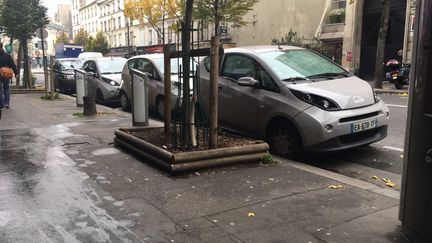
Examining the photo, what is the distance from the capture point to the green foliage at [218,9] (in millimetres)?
29938

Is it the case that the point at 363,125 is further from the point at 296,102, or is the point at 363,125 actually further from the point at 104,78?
the point at 104,78

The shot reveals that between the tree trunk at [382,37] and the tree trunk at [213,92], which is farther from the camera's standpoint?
the tree trunk at [382,37]

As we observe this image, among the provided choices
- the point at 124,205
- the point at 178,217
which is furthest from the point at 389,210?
the point at 124,205

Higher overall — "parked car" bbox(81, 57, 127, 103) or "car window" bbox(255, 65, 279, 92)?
"car window" bbox(255, 65, 279, 92)

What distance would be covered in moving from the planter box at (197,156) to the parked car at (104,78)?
7.87 meters

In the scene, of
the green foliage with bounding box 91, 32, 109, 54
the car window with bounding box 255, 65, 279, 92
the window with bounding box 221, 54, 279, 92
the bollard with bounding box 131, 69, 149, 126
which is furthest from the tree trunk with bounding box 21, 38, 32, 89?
the green foliage with bounding box 91, 32, 109, 54

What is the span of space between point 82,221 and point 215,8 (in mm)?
27294

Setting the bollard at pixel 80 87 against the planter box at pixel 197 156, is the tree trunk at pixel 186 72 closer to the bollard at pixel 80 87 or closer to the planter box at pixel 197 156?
the planter box at pixel 197 156

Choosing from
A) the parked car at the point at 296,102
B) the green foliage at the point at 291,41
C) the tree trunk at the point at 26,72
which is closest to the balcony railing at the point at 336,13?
the green foliage at the point at 291,41

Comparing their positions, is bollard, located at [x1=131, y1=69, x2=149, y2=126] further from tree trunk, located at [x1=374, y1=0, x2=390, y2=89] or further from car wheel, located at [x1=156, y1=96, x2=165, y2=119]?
tree trunk, located at [x1=374, y1=0, x2=390, y2=89]

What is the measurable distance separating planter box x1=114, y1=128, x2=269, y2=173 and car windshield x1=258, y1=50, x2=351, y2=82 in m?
1.37

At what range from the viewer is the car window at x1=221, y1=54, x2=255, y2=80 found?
7340mm

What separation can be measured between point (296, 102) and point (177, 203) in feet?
8.56

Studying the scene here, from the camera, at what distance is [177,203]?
4.50 meters
